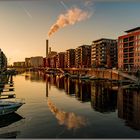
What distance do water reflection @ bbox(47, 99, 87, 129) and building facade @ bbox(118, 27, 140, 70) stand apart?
31628 millimetres

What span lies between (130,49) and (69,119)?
38.4 meters

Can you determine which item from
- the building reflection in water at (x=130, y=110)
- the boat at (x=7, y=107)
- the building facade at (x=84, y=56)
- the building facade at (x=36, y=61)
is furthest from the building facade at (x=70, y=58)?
the building facade at (x=36, y=61)

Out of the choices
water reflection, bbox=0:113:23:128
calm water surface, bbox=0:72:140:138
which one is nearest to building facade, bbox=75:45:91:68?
calm water surface, bbox=0:72:140:138

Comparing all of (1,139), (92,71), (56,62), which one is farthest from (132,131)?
(56,62)

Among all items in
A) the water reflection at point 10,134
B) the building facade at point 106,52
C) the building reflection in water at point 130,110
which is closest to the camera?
the water reflection at point 10,134

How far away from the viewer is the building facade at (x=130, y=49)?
5040cm

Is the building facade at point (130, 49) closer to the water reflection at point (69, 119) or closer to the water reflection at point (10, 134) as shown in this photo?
the water reflection at point (69, 119)

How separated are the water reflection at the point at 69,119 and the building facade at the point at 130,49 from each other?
31628 mm

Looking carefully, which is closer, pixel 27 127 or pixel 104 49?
pixel 27 127

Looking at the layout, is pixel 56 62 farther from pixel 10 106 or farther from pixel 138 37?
pixel 10 106

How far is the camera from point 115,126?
15766mm

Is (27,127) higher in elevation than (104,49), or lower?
lower

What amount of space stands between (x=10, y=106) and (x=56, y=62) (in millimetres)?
100590

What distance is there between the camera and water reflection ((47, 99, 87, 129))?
15952 mm
